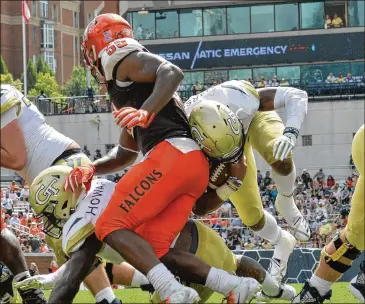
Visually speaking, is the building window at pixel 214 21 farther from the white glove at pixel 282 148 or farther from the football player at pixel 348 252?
the white glove at pixel 282 148

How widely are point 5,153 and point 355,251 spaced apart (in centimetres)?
251

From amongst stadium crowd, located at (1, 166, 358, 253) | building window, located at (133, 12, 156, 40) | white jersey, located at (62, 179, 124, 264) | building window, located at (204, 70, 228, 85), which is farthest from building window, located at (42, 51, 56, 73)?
white jersey, located at (62, 179, 124, 264)

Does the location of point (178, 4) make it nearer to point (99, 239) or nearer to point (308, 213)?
point (308, 213)

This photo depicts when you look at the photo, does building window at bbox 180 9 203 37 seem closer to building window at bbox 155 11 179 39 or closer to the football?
building window at bbox 155 11 179 39

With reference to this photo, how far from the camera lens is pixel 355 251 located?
6203 mm

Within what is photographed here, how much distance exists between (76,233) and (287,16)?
94.7ft

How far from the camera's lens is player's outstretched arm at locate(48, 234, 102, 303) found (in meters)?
5.67

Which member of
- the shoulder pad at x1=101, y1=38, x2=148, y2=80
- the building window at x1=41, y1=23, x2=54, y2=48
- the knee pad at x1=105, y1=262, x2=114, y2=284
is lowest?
the knee pad at x1=105, y1=262, x2=114, y2=284

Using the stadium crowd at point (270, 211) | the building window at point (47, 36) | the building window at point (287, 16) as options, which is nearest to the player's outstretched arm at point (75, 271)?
the stadium crowd at point (270, 211)

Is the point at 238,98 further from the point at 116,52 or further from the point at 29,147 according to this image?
the point at 29,147

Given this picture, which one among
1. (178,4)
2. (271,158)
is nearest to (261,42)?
(178,4)

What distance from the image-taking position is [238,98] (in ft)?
22.6

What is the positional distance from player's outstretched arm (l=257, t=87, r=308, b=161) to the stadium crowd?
10.8 meters

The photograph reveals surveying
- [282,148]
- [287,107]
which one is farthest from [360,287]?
[287,107]
